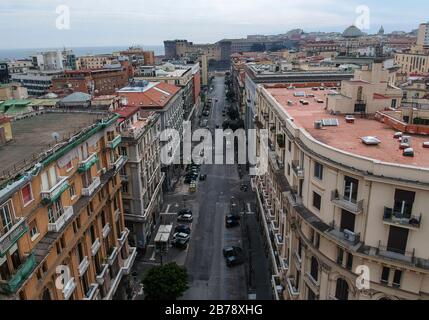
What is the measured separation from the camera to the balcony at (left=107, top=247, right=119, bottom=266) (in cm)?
3906

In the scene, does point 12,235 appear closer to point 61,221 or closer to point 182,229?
point 61,221

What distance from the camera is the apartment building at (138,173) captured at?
5088cm

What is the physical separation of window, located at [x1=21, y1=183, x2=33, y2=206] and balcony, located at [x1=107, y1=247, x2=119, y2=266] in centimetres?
1580

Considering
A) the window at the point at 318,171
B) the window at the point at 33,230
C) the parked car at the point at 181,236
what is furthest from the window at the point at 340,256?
the parked car at the point at 181,236

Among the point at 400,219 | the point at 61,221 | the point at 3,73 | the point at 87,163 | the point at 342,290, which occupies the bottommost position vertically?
the point at 342,290

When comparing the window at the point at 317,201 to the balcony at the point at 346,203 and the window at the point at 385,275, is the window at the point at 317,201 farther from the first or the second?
the window at the point at 385,275

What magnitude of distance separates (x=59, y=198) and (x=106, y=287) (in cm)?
1317

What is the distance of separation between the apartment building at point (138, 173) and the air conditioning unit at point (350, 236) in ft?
105

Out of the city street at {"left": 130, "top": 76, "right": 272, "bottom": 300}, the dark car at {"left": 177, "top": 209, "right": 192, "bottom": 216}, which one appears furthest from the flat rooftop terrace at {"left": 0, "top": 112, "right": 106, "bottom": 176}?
the dark car at {"left": 177, "top": 209, "right": 192, "bottom": 216}

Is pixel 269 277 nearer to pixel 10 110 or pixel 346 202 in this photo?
pixel 346 202

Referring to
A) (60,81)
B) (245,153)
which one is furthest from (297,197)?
(60,81)

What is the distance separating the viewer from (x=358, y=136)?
106ft

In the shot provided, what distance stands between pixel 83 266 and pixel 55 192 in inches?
360

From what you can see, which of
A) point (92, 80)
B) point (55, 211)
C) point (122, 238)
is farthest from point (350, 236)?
point (92, 80)
